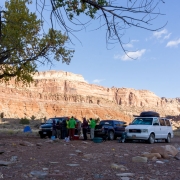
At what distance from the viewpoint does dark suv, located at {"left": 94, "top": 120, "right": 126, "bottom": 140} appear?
72.5ft

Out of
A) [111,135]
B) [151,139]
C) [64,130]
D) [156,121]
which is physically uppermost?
[156,121]

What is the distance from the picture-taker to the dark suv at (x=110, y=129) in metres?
22.1

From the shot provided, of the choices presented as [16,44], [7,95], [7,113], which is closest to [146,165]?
[16,44]

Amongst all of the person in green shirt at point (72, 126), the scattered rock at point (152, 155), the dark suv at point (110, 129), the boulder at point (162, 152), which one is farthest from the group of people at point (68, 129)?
the scattered rock at point (152, 155)

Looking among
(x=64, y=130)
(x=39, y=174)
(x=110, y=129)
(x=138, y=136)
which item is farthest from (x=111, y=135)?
(x=39, y=174)

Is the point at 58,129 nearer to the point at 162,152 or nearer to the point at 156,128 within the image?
the point at 156,128

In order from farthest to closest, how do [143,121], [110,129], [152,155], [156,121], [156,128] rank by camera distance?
[110,129] → [143,121] → [156,121] → [156,128] → [152,155]

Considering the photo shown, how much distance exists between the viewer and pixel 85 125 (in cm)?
2178

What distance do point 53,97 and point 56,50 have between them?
6661 cm

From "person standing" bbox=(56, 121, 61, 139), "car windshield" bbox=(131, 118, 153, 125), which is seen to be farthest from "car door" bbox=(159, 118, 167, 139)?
"person standing" bbox=(56, 121, 61, 139)

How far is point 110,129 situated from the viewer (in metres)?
22.8

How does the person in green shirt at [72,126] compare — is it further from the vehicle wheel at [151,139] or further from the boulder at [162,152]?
the boulder at [162,152]

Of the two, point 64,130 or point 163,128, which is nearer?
point 163,128

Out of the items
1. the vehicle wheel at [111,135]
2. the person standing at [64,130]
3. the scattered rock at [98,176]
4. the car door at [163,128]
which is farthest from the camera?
the vehicle wheel at [111,135]
